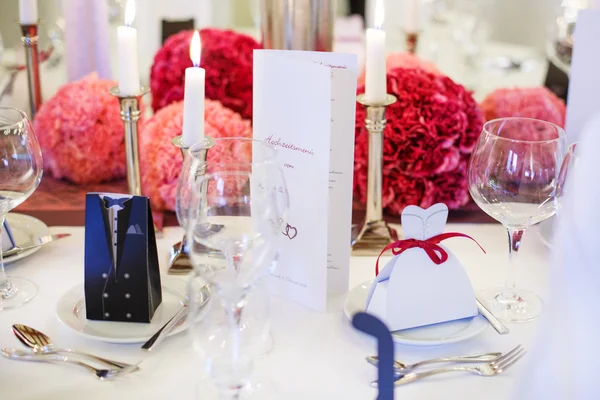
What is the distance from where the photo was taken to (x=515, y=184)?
99 centimetres

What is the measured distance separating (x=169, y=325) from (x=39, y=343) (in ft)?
0.50

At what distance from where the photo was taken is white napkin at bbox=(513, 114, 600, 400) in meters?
0.60

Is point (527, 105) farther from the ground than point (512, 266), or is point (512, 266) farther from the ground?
point (527, 105)

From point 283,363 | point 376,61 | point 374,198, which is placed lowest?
point 283,363

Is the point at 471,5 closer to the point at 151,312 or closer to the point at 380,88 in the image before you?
the point at 380,88

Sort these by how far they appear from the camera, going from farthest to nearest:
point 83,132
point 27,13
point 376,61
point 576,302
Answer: point 27,13 → point 83,132 → point 376,61 → point 576,302

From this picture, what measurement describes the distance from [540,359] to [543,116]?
84 cm

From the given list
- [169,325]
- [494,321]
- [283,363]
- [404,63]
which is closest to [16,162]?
[169,325]

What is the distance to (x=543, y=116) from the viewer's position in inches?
54.8

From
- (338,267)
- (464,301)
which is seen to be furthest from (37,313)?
→ (464,301)

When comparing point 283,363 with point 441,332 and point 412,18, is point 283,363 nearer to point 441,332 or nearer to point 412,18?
point 441,332

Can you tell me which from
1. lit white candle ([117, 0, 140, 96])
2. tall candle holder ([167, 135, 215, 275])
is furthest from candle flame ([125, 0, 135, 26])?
tall candle holder ([167, 135, 215, 275])

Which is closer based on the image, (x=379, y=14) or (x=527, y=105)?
(x=379, y=14)

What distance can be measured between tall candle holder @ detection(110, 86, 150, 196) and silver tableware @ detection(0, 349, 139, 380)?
1.28ft
